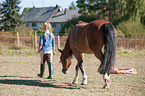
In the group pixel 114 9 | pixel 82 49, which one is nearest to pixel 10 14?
pixel 114 9

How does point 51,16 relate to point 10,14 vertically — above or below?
above

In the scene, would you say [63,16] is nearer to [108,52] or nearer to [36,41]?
[36,41]

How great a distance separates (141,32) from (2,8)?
2480 centimetres

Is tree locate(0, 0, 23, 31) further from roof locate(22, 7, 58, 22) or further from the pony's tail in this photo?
the pony's tail

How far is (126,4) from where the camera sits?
2495 cm

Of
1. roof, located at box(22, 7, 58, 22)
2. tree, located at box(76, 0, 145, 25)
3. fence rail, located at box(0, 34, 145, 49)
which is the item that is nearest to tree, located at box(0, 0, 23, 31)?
Result: tree, located at box(76, 0, 145, 25)

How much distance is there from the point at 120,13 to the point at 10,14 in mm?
19532

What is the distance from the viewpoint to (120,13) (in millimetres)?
26406

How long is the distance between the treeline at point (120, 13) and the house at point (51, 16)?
15.0 meters

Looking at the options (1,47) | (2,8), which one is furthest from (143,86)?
(2,8)

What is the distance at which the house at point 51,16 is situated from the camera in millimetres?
54688

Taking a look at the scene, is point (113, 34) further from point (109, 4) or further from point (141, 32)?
point (109, 4)

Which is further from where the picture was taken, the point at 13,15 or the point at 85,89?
the point at 13,15

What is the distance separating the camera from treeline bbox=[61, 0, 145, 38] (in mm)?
20109
